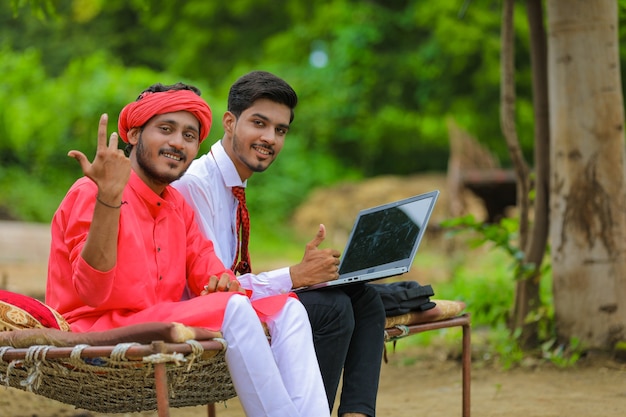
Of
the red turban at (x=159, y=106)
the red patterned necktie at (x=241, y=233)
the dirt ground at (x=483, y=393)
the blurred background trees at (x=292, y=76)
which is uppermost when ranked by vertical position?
the blurred background trees at (x=292, y=76)

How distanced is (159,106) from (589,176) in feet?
9.24

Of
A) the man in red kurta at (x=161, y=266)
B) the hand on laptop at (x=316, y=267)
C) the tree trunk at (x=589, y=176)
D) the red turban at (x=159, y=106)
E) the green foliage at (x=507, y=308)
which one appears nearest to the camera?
the man in red kurta at (x=161, y=266)

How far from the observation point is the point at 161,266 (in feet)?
9.97

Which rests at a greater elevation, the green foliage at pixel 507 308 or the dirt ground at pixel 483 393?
the green foliage at pixel 507 308

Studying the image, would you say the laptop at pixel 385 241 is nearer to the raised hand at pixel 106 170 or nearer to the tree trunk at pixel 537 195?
the raised hand at pixel 106 170

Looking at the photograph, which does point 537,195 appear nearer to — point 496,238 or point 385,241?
point 496,238

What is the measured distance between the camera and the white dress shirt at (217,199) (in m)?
3.45

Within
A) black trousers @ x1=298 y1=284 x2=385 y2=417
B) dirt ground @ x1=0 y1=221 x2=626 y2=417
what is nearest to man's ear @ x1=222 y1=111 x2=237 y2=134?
black trousers @ x1=298 y1=284 x2=385 y2=417

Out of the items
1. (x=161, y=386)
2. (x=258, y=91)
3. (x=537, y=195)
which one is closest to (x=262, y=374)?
(x=161, y=386)

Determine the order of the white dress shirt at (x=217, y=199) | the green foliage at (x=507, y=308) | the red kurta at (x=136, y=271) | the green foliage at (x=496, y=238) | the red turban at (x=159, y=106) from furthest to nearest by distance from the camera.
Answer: the green foliage at (x=496, y=238), the green foliage at (x=507, y=308), the white dress shirt at (x=217, y=199), the red turban at (x=159, y=106), the red kurta at (x=136, y=271)

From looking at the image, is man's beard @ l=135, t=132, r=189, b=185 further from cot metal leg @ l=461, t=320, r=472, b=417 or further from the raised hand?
cot metal leg @ l=461, t=320, r=472, b=417

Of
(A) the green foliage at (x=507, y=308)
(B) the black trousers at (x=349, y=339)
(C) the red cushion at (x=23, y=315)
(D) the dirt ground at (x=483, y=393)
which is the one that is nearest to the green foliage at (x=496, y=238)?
(A) the green foliage at (x=507, y=308)

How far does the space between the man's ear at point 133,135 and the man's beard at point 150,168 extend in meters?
0.02

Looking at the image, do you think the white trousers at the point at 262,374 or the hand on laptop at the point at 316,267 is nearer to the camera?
the white trousers at the point at 262,374
